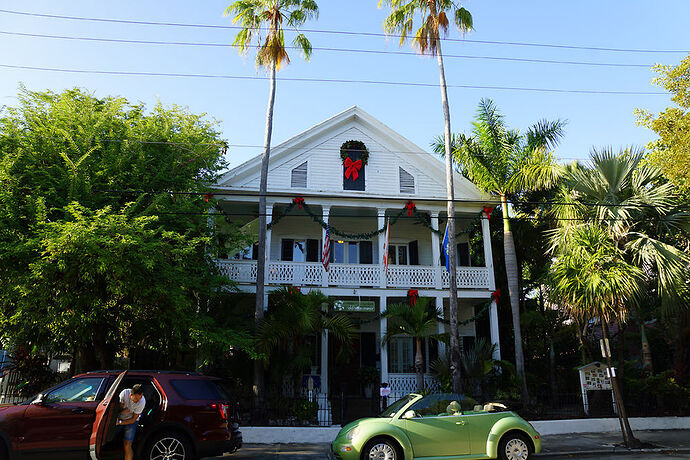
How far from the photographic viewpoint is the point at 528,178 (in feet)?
53.1

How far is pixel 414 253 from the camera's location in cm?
→ 2062

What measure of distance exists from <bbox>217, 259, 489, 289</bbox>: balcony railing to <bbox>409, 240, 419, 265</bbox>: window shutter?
2330mm

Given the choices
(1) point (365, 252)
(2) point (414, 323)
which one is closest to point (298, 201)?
(1) point (365, 252)

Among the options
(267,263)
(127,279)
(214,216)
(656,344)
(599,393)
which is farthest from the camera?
(656,344)

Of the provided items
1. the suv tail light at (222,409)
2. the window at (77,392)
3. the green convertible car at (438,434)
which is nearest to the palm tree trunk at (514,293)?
the green convertible car at (438,434)

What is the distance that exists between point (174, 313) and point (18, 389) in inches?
265

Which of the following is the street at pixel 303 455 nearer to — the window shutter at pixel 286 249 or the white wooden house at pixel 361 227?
the white wooden house at pixel 361 227

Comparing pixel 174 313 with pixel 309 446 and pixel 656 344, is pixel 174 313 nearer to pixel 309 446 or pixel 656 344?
pixel 309 446

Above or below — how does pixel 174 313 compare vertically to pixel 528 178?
below

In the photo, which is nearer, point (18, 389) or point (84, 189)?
point (84, 189)

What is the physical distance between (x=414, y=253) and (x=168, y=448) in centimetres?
1460

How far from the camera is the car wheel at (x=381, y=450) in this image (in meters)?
8.07

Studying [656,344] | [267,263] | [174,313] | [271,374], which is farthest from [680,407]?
[174,313]

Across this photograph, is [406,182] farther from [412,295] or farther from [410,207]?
[412,295]
